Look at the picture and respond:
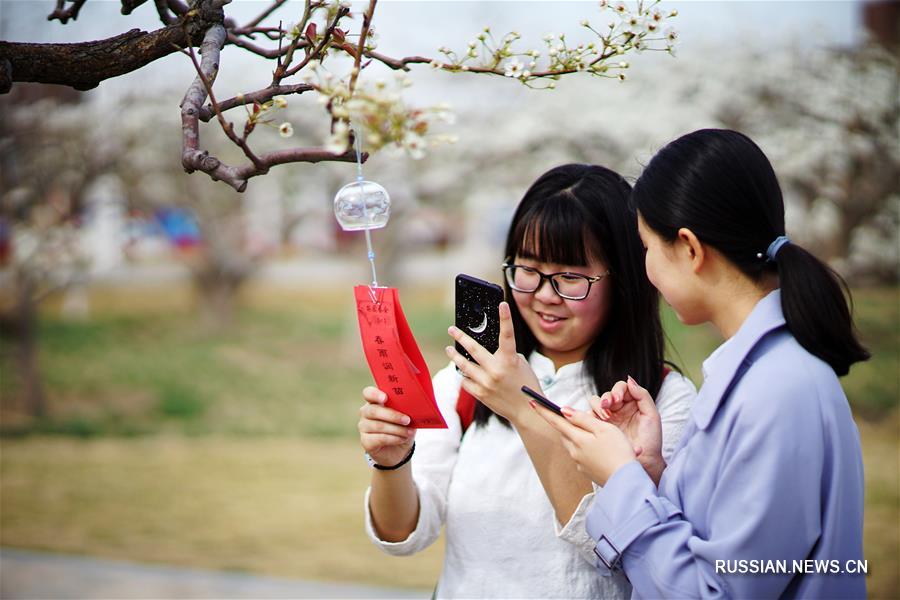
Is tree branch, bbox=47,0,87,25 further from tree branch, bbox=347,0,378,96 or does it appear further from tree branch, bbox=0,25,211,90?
tree branch, bbox=347,0,378,96

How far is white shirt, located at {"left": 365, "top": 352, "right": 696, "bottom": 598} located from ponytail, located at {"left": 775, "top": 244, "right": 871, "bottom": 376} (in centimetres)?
48

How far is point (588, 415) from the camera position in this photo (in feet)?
4.98

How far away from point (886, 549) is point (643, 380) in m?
4.03

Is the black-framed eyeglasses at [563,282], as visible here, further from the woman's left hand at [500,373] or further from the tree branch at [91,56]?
the tree branch at [91,56]

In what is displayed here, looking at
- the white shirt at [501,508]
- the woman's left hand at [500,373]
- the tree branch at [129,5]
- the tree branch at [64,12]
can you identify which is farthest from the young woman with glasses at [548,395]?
the tree branch at [64,12]

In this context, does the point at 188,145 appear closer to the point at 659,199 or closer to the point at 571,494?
the point at 659,199

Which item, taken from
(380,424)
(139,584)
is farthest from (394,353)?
(139,584)


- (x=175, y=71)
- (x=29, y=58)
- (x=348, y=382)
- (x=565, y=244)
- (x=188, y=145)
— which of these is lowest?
(x=348, y=382)

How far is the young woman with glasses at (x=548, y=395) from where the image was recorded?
69.2 inches

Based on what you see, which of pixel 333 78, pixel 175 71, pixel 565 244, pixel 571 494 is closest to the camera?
pixel 333 78

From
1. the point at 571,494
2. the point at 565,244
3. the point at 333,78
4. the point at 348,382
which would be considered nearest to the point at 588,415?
the point at 571,494

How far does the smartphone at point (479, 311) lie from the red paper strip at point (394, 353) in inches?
4.3

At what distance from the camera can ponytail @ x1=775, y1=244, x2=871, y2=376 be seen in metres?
1.33

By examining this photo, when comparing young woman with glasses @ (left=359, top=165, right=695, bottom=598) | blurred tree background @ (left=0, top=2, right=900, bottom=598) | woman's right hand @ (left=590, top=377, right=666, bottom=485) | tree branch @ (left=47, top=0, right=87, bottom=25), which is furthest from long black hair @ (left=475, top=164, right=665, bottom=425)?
blurred tree background @ (left=0, top=2, right=900, bottom=598)
